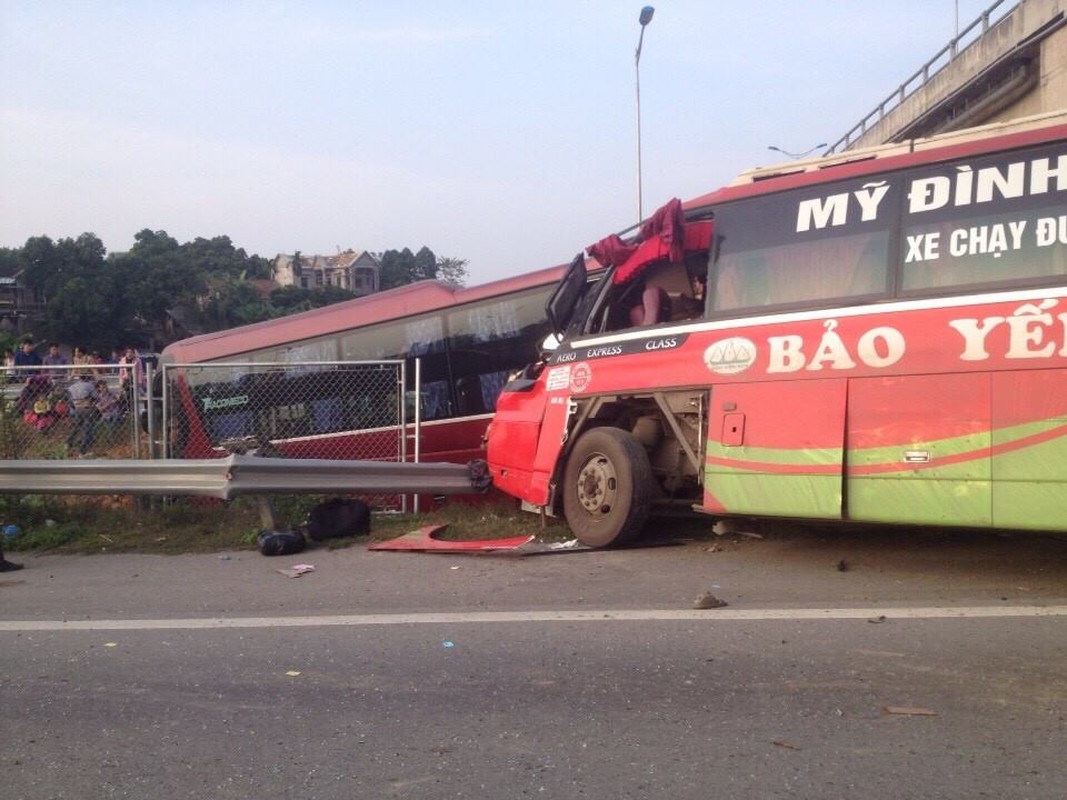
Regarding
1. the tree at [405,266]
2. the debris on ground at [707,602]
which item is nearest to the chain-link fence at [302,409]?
the debris on ground at [707,602]

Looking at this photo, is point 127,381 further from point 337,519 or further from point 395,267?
point 395,267

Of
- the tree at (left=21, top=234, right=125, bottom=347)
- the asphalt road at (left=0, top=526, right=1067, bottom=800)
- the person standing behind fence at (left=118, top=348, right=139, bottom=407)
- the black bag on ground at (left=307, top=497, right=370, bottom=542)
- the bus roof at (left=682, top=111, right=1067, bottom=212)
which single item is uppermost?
the tree at (left=21, top=234, right=125, bottom=347)

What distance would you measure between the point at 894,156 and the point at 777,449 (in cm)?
207

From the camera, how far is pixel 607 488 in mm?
7270

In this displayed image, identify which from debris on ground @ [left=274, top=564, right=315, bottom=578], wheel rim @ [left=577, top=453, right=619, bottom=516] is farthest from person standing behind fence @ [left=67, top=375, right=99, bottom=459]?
wheel rim @ [left=577, top=453, right=619, bottom=516]

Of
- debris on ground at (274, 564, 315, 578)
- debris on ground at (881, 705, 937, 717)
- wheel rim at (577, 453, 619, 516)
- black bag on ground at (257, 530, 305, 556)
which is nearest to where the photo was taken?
debris on ground at (881, 705, 937, 717)

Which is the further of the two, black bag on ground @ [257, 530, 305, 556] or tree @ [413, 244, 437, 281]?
tree @ [413, 244, 437, 281]

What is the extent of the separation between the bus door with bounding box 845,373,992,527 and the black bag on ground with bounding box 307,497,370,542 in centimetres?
432

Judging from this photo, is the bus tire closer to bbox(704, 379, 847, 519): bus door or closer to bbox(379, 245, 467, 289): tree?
bbox(704, 379, 847, 519): bus door

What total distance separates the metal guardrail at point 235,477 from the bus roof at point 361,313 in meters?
2.60

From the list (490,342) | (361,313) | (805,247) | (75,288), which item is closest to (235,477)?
(361,313)

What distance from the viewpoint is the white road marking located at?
205 inches

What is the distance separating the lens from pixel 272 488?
810 cm

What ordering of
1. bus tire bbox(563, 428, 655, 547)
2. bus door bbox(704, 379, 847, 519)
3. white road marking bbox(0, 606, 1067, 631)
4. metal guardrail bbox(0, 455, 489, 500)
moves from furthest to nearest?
metal guardrail bbox(0, 455, 489, 500)
bus tire bbox(563, 428, 655, 547)
bus door bbox(704, 379, 847, 519)
white road marking bbox(0, 606, 1067, 631)
